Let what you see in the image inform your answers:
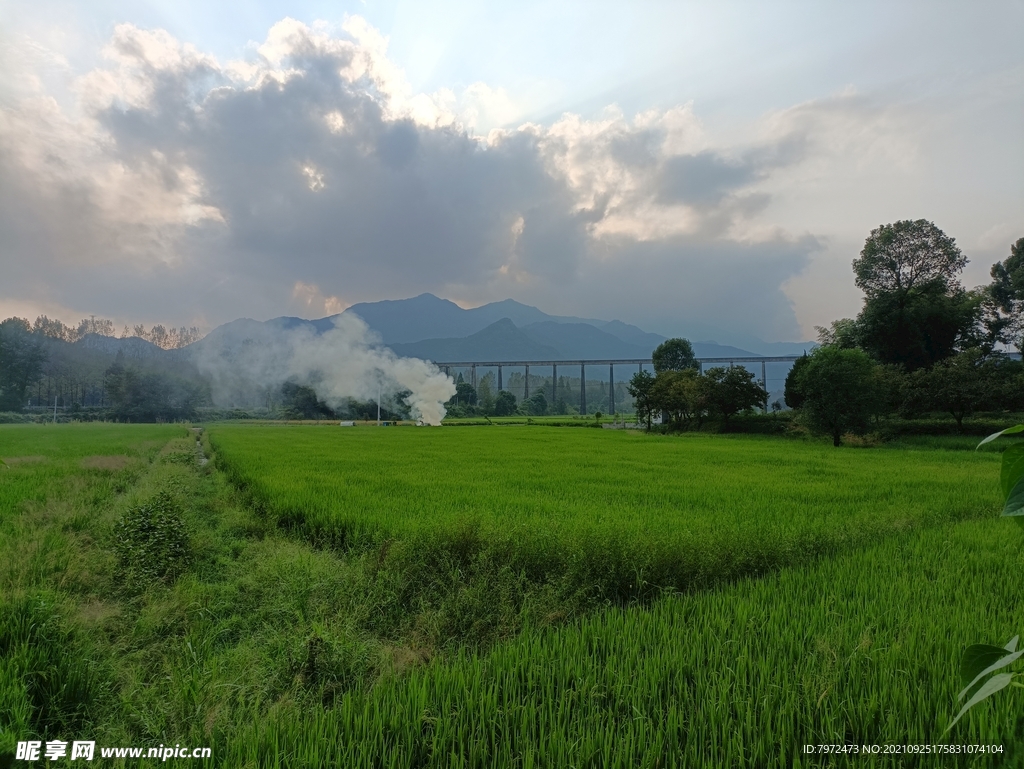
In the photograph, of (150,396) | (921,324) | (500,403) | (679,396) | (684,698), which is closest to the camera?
(684,698)

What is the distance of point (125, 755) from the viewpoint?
2.94m

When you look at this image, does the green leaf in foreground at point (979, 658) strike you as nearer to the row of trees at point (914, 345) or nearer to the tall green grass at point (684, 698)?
the tall green grass at point (684, 698)

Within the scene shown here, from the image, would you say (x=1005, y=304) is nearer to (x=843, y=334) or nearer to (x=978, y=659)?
(x=843, y=334)

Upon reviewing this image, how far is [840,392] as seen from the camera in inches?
1165

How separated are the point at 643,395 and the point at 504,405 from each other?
132ft

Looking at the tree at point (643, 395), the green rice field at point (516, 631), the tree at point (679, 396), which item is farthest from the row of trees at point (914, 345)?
the green rice field at point (516, 631)

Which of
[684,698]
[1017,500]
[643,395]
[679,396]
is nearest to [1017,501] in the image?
[1017,500]

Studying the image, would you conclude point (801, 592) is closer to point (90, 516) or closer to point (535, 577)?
point (535, 577)

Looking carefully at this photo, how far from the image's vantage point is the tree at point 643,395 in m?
48.5

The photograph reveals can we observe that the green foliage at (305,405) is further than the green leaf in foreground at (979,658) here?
Yes

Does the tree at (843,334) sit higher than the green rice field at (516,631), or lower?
higher

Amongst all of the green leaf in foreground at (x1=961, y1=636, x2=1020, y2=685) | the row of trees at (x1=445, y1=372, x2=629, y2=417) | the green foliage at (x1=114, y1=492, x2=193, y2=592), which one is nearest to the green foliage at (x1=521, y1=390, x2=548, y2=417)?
the row of trees at (x1=445, y1=372, x2=629, y2=417)

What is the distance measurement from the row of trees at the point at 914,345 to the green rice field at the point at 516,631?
21.9m

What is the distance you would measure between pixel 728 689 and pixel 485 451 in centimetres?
2064
